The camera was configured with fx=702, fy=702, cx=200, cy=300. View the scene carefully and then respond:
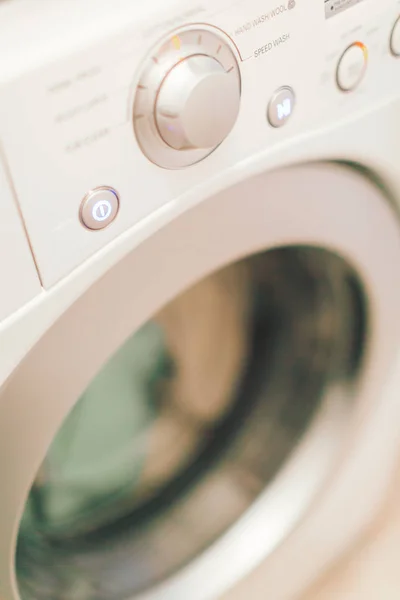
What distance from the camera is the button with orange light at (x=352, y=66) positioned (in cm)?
42

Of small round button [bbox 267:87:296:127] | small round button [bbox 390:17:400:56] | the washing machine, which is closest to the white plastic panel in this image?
the washing machine

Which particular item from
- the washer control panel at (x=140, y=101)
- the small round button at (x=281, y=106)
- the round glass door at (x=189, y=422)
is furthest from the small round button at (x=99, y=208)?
the round glass door at (x=189, y=422)

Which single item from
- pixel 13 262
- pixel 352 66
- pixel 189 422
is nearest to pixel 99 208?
pixel 13 262

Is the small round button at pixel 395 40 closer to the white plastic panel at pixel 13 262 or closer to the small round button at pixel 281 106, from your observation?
the small round button at pixel 281 106

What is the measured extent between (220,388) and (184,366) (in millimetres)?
55

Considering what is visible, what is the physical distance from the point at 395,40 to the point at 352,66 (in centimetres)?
5

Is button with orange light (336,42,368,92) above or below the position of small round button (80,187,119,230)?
above

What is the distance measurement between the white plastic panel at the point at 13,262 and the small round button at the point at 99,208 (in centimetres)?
3

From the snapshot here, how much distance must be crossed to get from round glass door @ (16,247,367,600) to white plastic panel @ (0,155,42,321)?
0.75ft

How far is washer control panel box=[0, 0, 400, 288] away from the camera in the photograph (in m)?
0.31

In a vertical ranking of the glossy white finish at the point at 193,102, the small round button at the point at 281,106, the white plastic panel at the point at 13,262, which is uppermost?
the glossy white finish at the point at 193,102

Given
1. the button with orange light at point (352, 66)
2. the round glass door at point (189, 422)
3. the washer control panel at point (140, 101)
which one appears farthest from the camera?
the round glass door at point (189, 422)

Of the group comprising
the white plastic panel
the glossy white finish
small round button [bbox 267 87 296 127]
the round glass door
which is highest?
the glossy white finish

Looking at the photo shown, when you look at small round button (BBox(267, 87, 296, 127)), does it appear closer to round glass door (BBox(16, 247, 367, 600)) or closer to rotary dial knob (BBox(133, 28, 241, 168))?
rotary dial knob (BBox(133, 28, 241, 168))
